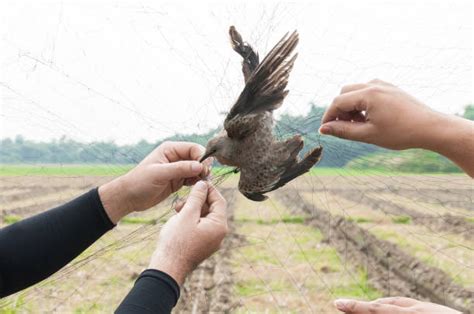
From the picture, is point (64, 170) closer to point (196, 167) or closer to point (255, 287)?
point (196, 167)

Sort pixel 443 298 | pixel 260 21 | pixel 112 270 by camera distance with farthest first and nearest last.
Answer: pixel 443 298
pixel 112 270
pixel 260 21

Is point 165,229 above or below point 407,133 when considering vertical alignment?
below

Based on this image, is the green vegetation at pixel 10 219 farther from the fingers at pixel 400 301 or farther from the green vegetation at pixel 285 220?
the fingers at pixel 400 301

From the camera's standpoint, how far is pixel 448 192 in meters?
1.00

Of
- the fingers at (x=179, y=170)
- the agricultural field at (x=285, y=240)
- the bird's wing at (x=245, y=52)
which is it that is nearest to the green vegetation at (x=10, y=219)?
the agricultural field at (x=285, y=240)

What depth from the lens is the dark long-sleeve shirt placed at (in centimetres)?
88

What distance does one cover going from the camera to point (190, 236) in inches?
27.4

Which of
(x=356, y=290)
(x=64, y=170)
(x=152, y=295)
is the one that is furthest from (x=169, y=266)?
(x=356, y=290)

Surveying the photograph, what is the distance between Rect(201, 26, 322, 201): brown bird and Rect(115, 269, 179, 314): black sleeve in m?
0.18

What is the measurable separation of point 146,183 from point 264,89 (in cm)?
36

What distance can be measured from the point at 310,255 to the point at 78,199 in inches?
53.3

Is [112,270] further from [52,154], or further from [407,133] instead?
[407,133]

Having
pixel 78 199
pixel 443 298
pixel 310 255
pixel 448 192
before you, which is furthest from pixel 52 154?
pixel 443 298

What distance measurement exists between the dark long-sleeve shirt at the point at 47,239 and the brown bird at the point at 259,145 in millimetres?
313
